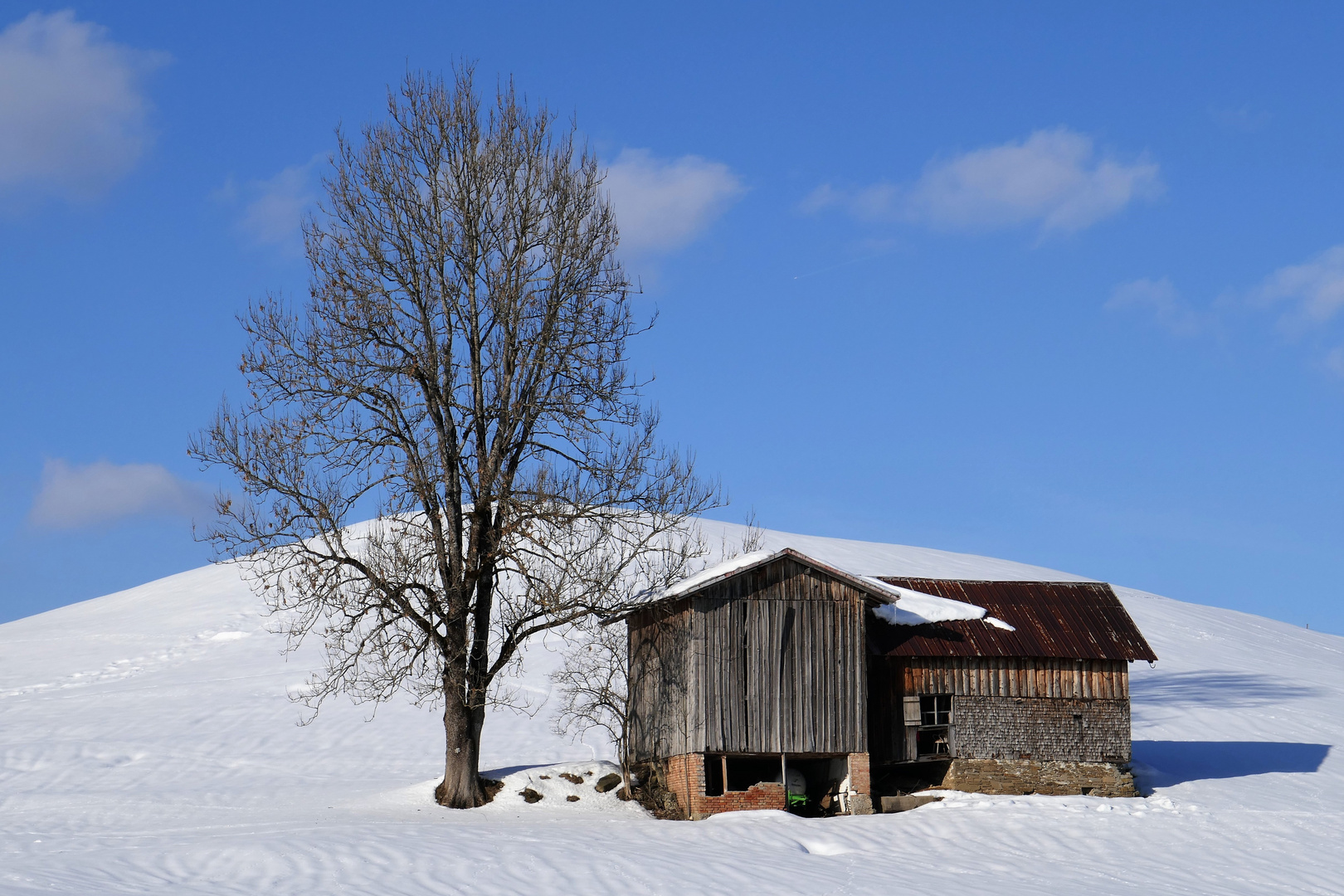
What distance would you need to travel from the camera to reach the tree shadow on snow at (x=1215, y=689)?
41344 millimetres

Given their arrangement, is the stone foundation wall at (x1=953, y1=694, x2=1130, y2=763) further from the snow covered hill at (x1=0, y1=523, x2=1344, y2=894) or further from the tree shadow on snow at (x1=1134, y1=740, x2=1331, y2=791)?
the tree shadow on snow at (x1=1134, y1=740, x2=1331, y2=791)

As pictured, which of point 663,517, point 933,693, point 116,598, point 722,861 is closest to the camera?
point 722,861

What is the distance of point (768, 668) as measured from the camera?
25406 millimetres

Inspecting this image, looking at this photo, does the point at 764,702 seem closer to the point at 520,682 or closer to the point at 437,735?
the point at 437,735

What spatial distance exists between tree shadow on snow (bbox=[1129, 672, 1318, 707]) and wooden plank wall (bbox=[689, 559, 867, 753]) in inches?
777

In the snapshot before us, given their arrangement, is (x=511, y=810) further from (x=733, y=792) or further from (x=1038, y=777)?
(x=1038, y=777)

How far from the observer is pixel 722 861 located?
64.3ft

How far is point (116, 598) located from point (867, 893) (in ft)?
188

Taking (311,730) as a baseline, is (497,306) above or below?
above

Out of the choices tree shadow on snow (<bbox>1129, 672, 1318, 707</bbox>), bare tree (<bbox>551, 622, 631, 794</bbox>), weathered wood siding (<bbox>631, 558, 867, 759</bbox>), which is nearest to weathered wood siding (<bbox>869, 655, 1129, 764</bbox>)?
weathered wood siding (<bbox>631, 558, 867, 759</bbox>)

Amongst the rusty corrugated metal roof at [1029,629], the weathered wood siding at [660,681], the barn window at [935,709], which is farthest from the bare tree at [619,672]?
the barn window at [935,709]

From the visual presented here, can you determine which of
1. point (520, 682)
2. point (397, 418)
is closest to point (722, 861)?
point (397, 418)

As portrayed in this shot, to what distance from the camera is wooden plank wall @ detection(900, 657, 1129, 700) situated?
27.4 metres

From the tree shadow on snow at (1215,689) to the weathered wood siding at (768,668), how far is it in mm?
19739
